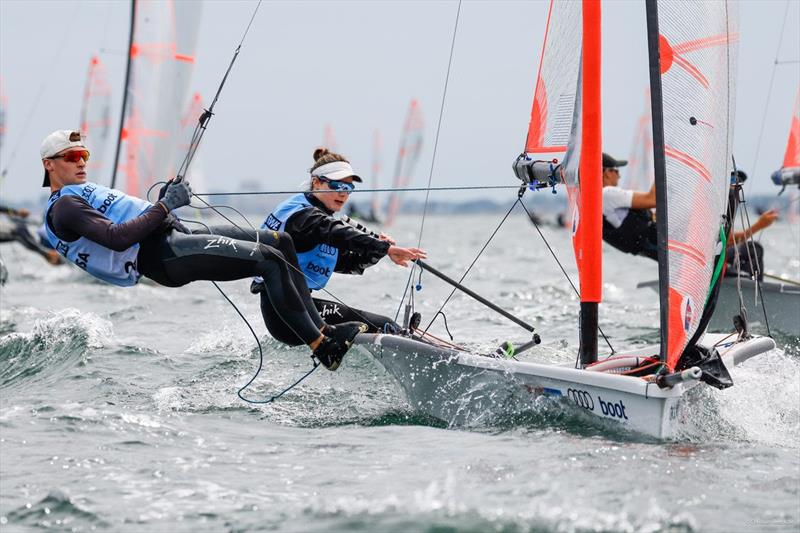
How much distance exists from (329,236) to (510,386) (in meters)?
1.22

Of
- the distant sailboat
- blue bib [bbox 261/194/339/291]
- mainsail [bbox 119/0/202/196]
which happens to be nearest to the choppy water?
blue bib [bbox 261/194/339/291]

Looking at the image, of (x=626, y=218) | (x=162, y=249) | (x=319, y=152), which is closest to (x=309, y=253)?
(x=319, y=152)

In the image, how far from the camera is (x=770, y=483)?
141 inches

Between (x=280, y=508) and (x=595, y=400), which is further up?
(x=595, y=400)

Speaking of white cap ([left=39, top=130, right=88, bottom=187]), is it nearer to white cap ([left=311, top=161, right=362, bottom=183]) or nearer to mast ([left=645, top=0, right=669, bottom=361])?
white cap ([left=311, top=161, right=362, bottom=183])

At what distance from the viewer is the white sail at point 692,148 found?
4.32 meters

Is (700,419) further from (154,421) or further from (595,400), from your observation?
(154,421)

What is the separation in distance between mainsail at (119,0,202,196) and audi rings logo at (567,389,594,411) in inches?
395

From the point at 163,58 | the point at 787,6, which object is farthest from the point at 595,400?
the point at 163,58

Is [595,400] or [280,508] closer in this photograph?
[280,508]

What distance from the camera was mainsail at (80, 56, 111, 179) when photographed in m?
20.2

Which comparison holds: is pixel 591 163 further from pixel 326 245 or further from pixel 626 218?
pixel 626 218

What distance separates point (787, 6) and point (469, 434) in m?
5.51

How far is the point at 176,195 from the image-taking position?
4668 millimetres
